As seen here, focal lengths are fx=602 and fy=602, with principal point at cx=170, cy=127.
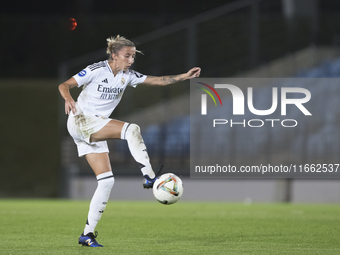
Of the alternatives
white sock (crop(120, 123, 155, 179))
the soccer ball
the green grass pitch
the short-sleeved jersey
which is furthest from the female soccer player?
the soccer ball

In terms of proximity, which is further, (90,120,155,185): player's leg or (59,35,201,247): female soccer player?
(59,35,201,247): female soccer player

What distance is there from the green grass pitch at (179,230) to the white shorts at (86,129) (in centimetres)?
90

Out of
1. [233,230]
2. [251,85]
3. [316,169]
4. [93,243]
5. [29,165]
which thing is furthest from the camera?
[29,165]

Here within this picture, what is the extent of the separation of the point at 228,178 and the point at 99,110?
7.64 meters

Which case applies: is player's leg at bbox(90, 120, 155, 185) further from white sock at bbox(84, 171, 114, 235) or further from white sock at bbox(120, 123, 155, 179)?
white sock at bbox(84, 171, 114, 235)

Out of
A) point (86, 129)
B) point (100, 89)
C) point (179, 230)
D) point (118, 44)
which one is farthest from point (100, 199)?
point (179, 230)

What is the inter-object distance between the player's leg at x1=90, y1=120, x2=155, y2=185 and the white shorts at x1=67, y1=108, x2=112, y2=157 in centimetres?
5

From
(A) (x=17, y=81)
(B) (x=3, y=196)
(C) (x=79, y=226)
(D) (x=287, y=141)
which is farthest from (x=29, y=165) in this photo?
(C) (x=79, y=226)

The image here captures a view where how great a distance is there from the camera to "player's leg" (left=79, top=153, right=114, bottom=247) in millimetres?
5535

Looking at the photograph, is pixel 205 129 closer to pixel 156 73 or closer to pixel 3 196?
pixel 156 73

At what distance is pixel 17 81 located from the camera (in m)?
15.0

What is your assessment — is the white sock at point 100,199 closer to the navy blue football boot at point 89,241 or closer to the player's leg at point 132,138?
the navy blue football boot at point 89,241

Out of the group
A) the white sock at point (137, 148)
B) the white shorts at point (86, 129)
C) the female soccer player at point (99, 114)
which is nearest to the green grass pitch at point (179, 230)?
the female soccer player at point (99, 114)

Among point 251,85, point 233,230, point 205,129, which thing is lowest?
point 233,230
